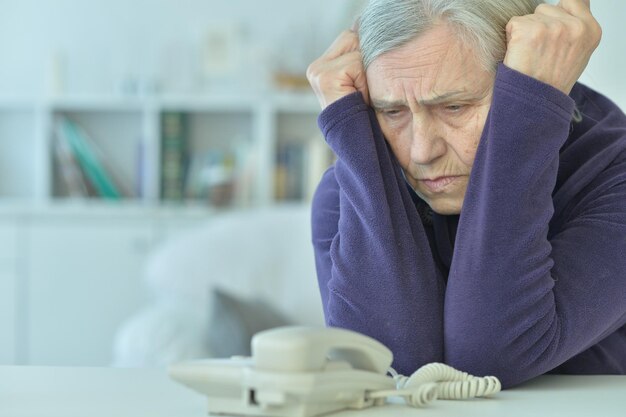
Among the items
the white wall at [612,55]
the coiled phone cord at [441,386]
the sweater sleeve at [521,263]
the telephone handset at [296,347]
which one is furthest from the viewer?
the white wall at [612,55]

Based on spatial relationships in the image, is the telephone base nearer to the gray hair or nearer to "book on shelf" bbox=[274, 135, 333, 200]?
the gray hair

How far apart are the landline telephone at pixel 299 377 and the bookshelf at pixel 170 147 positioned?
3868mm

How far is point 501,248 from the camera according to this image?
1.12 meters

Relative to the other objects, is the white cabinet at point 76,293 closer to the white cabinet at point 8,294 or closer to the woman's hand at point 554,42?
the white cabinet at point 8,294

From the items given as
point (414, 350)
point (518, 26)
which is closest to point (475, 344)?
point (414, 350)

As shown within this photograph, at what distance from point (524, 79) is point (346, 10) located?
135 inches

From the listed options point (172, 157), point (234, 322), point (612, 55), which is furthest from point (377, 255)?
point (172, 157)

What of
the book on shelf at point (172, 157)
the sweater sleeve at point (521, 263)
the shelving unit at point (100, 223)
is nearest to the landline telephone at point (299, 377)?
the sweater sleeve at point (521, 263)

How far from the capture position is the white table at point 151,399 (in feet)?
2.81

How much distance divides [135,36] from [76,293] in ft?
4.31

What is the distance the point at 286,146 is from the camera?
16.1 feet

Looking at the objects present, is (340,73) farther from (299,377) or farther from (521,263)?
(299,377)

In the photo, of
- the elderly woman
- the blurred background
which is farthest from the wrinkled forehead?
the blurred background

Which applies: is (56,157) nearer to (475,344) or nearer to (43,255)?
(43,255)
